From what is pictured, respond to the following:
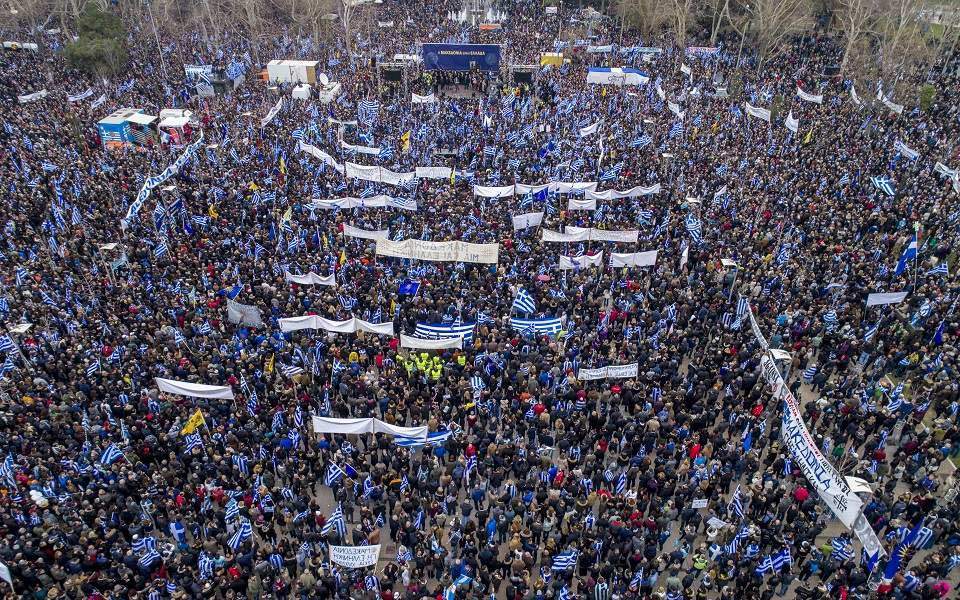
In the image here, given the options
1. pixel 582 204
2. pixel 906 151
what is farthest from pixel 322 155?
pixel 906 151

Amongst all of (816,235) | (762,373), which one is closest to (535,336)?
(762,373)

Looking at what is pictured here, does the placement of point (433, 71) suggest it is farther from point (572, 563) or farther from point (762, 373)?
point (572, 563)

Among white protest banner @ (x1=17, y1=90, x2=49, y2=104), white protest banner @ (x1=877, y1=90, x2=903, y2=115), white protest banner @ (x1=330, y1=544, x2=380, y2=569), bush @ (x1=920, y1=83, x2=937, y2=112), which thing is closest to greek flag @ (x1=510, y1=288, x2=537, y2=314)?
white protest banner @ (x1=330, y1=544, x2=380, y2=569)

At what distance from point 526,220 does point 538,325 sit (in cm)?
698

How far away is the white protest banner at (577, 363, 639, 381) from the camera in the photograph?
16.4 meters

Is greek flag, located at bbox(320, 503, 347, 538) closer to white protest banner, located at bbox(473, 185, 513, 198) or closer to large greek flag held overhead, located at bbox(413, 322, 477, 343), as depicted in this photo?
large greek flag held overhead, located at bbox(413, 322, 477, 343)

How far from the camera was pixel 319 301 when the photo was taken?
19.2 metres

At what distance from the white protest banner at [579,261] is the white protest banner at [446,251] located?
2.24m

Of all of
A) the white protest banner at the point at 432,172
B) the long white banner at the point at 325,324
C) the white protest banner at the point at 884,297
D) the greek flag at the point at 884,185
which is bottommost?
the long white banner at the point at 325,324

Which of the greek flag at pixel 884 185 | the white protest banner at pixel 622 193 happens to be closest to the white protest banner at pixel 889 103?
the greek flag at pixel 884 185

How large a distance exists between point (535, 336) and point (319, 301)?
663 cm

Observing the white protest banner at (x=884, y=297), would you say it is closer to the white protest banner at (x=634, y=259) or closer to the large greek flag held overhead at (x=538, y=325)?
the white protest banner at (x=634, y=259)

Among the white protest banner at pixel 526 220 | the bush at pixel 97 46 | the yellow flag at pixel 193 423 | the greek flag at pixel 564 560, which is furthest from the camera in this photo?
the bush at pixel 97 46

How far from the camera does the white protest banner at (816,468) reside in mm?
12281
